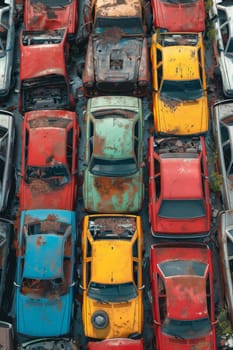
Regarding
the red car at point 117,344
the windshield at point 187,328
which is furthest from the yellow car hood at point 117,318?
the windshield at point 187,328

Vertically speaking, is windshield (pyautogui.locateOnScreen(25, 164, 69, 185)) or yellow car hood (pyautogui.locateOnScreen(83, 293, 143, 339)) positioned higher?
windshield (pyautogui.locateOnScreen(25, 164, 69, 185))

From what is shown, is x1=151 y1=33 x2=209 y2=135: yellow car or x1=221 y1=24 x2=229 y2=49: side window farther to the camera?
x1=221 y1=24 x2=229 y2=49: side window

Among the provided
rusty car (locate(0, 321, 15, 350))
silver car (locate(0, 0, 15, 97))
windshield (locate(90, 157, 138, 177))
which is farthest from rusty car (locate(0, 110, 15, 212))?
rusty car (locate(0, 321, 15, 350))

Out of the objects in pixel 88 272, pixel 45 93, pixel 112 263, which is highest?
pixel 45 93

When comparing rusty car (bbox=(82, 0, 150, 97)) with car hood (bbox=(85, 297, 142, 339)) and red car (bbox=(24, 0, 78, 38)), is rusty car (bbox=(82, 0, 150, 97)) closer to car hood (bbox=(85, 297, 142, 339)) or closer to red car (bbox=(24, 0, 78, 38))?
red car (bbox=(24, 0, 78, 38))

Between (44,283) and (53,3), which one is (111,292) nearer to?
(44,283)

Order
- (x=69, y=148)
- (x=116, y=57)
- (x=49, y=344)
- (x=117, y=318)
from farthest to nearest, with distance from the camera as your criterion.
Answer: (x=116, y=57), (x=69, y=148), (x=117, y=318), (x=49, y=344)

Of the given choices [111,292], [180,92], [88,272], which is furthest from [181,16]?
[111,292]
